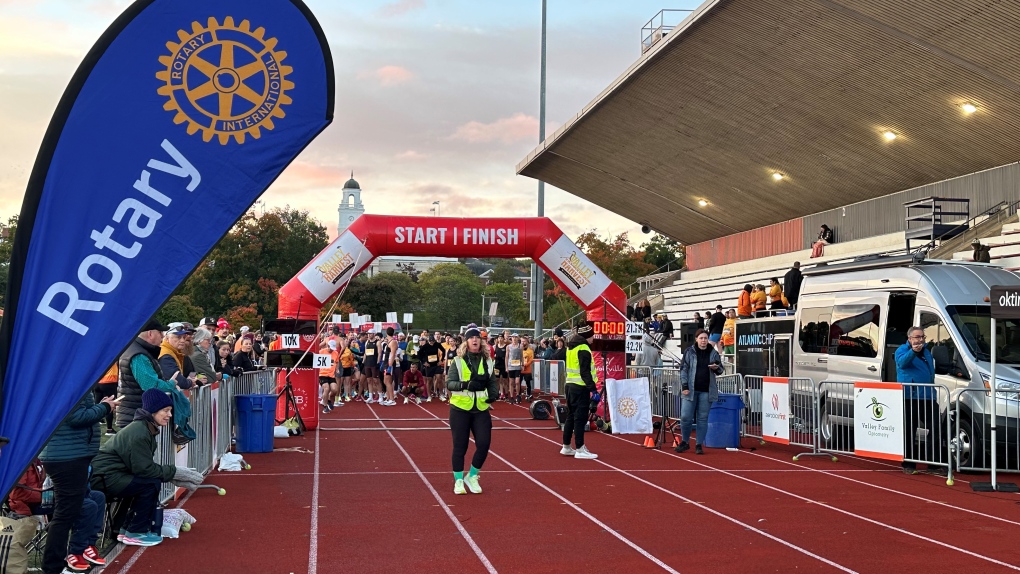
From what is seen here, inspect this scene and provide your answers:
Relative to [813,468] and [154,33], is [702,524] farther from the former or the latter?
[154,33]

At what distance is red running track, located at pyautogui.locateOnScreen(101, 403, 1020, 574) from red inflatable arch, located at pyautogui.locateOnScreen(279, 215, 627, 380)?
275 inches

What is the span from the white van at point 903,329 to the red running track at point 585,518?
1.02 m

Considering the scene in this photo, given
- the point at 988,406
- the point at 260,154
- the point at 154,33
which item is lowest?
the point at 988,406

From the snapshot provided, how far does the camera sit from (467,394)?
11023 millimetres

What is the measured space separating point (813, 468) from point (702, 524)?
487 cm

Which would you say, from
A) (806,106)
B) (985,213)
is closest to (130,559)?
(985,213)

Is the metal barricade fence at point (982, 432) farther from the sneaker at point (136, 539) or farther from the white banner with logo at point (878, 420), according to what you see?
the sneaker at point (136, 539)

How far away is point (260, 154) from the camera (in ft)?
16.3

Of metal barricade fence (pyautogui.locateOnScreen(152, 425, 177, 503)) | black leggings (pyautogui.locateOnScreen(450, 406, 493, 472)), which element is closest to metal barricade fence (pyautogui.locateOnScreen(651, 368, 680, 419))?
black leggings (pyautogui.locateOnScreen(450, 406, 493, 472))

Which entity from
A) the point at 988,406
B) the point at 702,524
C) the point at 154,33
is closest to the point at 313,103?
the point at 154,33

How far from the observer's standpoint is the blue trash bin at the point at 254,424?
14844 millimetres

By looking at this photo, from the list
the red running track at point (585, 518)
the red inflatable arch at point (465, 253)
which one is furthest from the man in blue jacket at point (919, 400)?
the red inflatable arch at point (465, 253)

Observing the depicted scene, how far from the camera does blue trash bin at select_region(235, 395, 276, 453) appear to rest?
14844 millimetres

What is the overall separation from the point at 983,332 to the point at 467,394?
7126 millimetres
